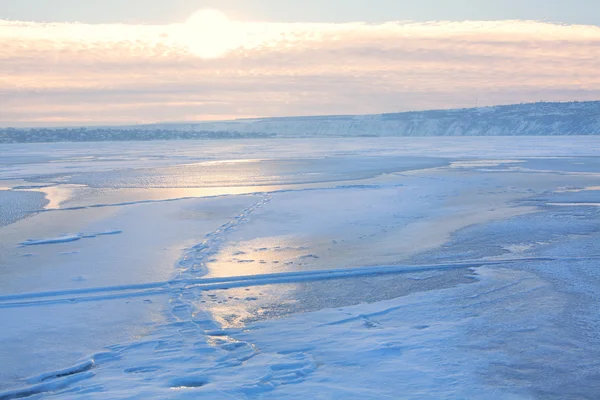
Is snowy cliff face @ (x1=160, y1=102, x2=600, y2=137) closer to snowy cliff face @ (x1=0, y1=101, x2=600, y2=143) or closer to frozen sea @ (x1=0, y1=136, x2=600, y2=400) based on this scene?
snowy cliff face @ (x1=0, y1=101, x2=600, y2=143)

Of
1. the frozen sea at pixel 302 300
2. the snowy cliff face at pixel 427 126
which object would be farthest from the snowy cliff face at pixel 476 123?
the frozen sea at pixel 302 300

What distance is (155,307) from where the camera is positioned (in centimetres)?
594

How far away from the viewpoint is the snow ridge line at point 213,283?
20.8ft

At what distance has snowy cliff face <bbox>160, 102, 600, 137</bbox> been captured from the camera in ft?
299

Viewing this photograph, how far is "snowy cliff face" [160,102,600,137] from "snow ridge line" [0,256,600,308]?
83279 mm

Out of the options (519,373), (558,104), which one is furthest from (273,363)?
(558,104)

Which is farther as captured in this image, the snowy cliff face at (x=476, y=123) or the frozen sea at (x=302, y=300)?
the snowy cliff face at (x=476, y=123)

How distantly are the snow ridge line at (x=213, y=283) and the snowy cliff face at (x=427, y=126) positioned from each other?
73888mm

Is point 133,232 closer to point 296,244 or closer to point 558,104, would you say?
point 296,244

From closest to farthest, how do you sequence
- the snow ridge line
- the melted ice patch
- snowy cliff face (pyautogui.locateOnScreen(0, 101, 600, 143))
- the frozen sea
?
the frozen sea < the snow ridge line < the melted ice patch < snowy cliff face (pyautogui.locateOnScreen(0, 101, 600, 143))

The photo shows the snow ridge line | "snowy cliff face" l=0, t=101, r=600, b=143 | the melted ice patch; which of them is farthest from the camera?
"snowy cliff face" l=0, t=101, r=600, b=143

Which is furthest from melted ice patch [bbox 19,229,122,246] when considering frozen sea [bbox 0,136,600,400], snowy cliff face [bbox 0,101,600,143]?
snowy cliff face [bbox 0,101,600,143]

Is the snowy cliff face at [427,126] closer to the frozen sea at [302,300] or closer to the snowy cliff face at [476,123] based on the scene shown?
the snowy cliff face at [476,123]

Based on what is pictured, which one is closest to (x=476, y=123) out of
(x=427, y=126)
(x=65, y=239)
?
(x=427, y=126)
